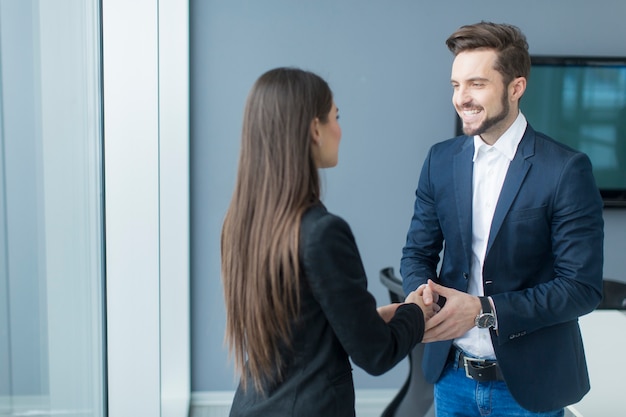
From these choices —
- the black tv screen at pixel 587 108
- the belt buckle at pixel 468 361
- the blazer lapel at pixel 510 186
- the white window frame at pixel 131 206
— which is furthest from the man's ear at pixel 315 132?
the black tv screen at pixel 587 108

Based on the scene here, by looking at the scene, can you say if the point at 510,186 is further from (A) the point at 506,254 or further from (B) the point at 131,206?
(B) the point at 131,206

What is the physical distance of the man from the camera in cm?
175

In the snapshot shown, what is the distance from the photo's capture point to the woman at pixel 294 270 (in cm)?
133

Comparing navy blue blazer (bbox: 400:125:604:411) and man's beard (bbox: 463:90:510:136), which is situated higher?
man's beard (bbox: 463:90:510:136)

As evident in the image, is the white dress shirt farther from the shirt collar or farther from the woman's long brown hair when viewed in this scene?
the woman's long brown hair

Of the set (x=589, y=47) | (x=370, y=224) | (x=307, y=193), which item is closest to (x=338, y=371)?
(x=307, y=193)

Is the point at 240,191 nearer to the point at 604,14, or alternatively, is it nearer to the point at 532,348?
the point at 532,348

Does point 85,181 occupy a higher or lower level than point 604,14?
lower

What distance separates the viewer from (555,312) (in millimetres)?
1735

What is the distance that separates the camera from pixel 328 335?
140 centimetres

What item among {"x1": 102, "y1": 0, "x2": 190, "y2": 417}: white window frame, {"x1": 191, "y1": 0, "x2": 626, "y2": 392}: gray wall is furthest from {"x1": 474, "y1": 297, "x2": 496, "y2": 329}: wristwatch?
{"x1": 191, "y1": 0, "x2": 626, "y2": 392}: gray wall

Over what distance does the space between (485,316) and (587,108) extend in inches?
102

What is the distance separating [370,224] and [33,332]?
103 inches

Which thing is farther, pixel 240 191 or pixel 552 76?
pixel 552 76
